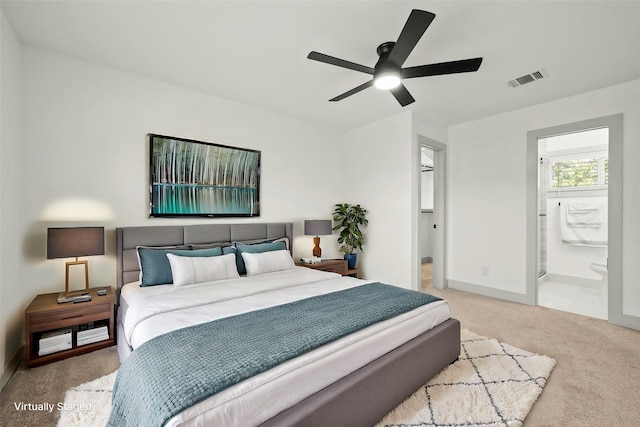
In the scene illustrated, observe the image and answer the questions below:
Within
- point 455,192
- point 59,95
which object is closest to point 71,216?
point 59,95

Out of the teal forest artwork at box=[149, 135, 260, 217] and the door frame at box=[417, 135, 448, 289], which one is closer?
the teal forest artwork at box=[149, 135, 260, 217]

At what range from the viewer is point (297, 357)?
1.43 meters

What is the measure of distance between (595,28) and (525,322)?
9.35 ft

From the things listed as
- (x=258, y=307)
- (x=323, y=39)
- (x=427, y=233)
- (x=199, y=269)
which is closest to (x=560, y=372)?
(x=258, y=307)

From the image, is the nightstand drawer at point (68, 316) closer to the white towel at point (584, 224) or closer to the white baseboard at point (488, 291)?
the white baseboard at point (488, 291)

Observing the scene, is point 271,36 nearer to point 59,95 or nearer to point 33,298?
point 59,95

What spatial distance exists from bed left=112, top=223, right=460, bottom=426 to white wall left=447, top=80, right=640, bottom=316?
2.47 m

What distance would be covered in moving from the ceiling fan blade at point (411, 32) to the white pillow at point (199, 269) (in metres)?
2.34

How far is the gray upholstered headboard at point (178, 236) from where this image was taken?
9.34 feet

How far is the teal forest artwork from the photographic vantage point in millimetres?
→ 3150

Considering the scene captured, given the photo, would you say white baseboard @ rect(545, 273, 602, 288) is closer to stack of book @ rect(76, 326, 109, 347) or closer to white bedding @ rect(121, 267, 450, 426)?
white bedding @ rect(121, 267, 450, 426)

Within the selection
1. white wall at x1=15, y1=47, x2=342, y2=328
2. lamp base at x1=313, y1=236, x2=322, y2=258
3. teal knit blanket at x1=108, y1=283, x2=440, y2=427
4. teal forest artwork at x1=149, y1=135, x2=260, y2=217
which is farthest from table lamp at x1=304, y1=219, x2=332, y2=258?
teal knit blanket at x1=108, y1=283, x2=440, y2=427

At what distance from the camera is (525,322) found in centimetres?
328

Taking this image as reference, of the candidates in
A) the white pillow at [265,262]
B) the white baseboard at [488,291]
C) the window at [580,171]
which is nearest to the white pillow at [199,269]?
the white pillow at [265,262]
